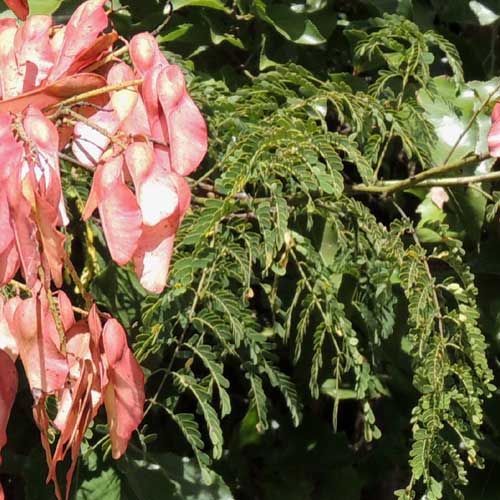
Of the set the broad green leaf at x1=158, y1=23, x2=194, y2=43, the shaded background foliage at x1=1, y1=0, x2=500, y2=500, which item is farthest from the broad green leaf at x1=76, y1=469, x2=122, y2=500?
the broad green leaf at x1=158, y1=23, x2=194, y2=43

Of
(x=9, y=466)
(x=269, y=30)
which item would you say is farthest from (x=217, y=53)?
(x=9, y=466)

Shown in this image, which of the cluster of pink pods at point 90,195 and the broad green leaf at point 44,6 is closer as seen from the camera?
the cluster of pink pods at point 90,195

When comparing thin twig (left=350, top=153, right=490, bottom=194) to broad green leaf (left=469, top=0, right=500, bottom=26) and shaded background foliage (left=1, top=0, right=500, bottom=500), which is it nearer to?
shaded background foliage (left=1, top=0, right=500, bottom=500)

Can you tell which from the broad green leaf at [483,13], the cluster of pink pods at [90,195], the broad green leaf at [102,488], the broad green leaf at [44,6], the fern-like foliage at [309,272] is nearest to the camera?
the cluster of pink pods at [90,195]

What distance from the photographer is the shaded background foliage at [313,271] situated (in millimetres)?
1104

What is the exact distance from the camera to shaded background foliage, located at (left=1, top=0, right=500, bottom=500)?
110cm

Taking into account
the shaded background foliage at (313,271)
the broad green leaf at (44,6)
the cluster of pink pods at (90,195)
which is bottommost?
the shaded background foliage at (313,271)

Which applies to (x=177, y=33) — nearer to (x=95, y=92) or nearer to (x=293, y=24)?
(x=293, y=24)

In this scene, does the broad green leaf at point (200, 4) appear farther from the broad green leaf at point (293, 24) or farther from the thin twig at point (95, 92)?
the thin twig at point (95, 92)

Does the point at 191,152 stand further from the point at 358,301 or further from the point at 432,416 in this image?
the point at 358,301

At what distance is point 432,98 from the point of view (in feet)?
4.08

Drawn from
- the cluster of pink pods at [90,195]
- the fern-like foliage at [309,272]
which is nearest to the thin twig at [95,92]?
the cluster of pink pods at [90,195]

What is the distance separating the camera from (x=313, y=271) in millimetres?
1167

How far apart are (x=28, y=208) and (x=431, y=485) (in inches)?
21.6
